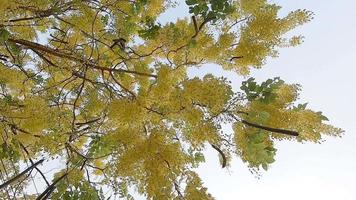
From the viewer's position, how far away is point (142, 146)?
3.57 m

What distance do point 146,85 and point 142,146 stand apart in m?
0.94

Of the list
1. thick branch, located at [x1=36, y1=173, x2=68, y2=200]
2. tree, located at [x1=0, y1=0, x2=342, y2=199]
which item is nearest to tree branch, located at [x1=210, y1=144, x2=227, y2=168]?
tree, located at [x1=0, y1=0, x2=342, y2=199]

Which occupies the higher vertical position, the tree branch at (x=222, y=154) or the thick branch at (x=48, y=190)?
the thick branch at (x=48, y=190)

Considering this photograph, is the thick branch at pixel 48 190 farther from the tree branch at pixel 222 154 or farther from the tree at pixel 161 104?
the tree branch at pixel 222 154

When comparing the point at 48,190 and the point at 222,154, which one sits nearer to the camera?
the point at 222,154

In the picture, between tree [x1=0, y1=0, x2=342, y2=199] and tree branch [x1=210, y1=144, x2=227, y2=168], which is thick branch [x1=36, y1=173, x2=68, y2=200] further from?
tree branch [x1=210, y1=144, x2=227, y2=168]

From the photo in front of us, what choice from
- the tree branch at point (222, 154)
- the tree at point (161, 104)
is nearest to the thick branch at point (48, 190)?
the tree at point (161, 104)

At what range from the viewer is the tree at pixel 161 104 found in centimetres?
349

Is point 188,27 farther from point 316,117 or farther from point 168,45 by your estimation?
point 316,117

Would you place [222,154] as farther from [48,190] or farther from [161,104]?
[48,190]

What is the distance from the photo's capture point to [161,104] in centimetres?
366

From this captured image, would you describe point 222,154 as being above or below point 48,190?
below

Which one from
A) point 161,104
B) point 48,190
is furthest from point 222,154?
point 48,190

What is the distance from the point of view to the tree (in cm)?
349
